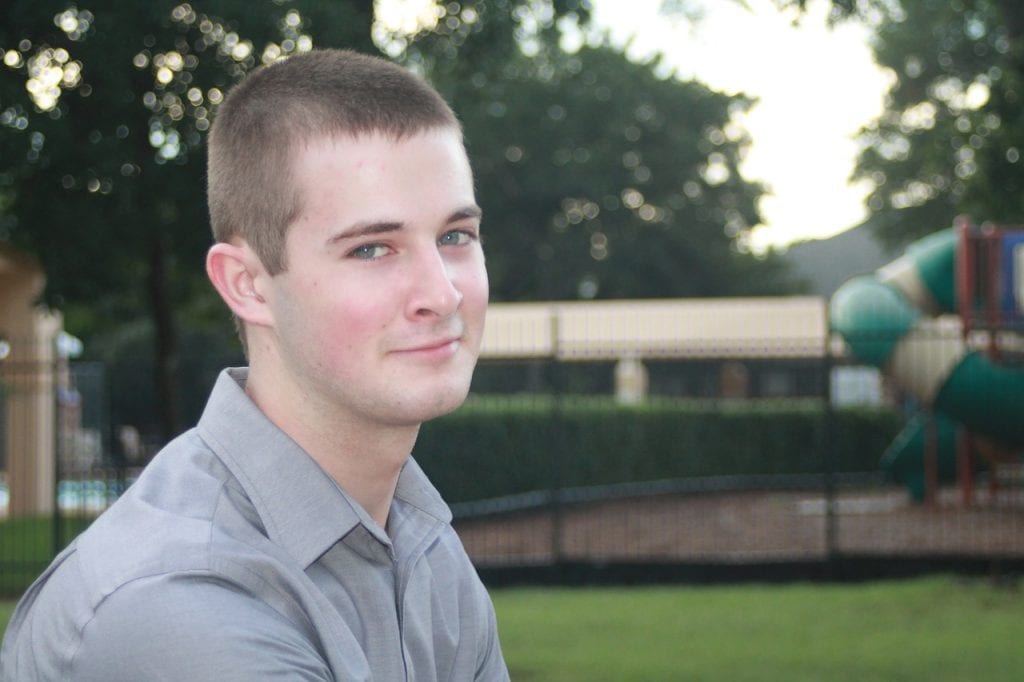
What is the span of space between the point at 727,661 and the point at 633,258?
39621 mm

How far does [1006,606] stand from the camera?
11.3 meters

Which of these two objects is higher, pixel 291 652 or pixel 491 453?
pixel 291 652

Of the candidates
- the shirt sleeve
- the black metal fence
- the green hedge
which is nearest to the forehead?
the shirt sleeve

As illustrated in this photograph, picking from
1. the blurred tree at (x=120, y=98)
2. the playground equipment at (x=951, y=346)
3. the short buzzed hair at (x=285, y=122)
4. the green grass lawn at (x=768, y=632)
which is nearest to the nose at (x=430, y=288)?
the short buzzed hair at (x=285, y=122)

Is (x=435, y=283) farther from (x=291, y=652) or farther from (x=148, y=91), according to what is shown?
(x=148, y=91)

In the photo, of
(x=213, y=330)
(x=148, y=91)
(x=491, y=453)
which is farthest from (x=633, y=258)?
(x=148, y=91)

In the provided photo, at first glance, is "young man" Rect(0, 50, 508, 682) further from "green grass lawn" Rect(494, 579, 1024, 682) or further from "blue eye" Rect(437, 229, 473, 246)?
"green grass lawn" Rect(494, 579, 1024, 682)

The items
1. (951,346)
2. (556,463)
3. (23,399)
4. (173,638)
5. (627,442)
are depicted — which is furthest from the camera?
(627,442)

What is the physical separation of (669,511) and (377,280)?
1524 cm

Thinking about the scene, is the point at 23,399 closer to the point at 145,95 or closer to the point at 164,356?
the point at 164,356

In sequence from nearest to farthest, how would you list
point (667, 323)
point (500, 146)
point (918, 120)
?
point (667, 323) < point (918, 120) < point (500, 146)

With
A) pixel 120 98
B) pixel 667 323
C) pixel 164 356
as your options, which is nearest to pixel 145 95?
pixel 120 98

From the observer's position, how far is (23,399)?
17.2 meters

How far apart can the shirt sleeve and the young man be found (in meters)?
0.02
